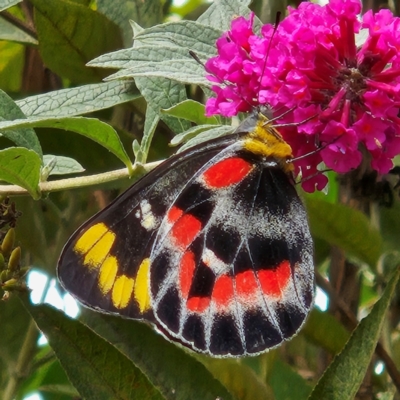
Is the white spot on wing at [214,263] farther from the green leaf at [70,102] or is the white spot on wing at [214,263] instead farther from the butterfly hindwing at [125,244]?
the green leaf at [70,102]

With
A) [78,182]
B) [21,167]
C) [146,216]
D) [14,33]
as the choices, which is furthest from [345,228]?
[14,33]

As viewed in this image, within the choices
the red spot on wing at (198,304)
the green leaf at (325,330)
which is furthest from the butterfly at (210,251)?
the green leaf at (325,330)

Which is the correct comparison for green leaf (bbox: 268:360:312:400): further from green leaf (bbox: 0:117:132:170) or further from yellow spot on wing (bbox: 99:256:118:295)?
green leaf (bbox: 0:117:132:170)

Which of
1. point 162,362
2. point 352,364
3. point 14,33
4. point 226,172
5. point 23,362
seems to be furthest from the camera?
point 14,33

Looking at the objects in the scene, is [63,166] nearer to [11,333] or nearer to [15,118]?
[15,118]

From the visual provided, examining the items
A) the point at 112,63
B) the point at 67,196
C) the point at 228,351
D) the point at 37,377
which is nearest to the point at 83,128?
the point at 112,63

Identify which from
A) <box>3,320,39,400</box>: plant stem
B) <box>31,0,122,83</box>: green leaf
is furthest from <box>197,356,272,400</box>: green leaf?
<box>31,0,122,83</box>: green leaf

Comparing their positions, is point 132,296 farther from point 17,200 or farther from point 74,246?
point 17,200
